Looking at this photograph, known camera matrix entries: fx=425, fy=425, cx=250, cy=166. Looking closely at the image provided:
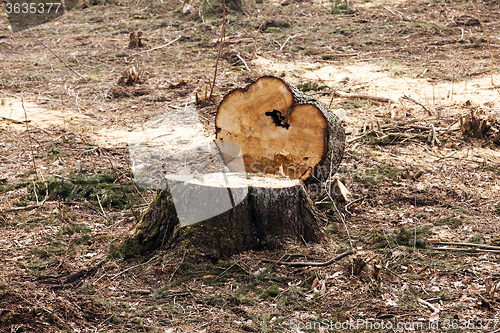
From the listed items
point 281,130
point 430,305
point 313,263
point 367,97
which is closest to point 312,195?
point 281,130

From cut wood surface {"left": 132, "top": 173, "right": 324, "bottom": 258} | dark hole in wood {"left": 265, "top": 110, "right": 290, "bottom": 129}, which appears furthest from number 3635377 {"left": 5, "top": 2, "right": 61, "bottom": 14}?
cut wood surface {"left": 132, "top": 173, "right": 324, "bottom": 258}

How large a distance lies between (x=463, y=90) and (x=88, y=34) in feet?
31.5

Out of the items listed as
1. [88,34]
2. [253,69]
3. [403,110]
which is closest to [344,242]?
[403,110]

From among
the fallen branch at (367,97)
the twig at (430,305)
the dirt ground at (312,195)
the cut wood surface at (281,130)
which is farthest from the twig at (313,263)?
the fallen branch at (367,97)

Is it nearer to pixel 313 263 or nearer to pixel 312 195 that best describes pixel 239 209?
pixel 313 263

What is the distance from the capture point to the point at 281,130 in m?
4.06

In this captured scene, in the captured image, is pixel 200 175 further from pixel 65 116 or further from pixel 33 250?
pixel 65 116

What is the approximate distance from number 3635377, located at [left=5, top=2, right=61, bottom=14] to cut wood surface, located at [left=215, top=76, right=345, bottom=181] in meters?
12.5

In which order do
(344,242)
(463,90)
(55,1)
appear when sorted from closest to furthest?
(344,242), (463,90), (55,1)

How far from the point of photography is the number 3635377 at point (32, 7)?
1384 centimetres

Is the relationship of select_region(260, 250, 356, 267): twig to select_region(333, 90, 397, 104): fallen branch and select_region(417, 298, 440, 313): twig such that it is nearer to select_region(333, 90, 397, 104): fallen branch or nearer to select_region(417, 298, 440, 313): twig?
select_region(417, 298, 440, 313): twig

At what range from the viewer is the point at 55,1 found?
1439 cm

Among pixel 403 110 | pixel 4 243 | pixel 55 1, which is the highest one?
pixel 55 1

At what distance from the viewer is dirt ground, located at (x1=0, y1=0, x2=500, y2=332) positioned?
2.50 metres
